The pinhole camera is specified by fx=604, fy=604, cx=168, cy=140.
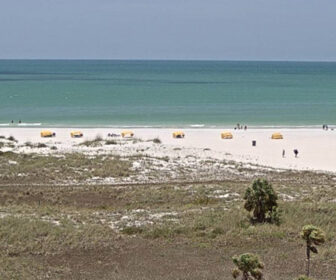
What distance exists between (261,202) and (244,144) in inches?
1297

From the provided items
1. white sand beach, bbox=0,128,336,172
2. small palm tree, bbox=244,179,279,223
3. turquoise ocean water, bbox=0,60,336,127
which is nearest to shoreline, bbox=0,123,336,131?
turquoise ocean water, bbox=0,60,336,127

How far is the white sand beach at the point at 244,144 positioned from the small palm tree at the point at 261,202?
67.0ft

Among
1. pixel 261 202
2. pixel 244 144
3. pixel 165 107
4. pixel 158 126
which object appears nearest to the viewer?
pixel 261 202

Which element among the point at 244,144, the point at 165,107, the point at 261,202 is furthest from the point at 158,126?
the point at 261,202

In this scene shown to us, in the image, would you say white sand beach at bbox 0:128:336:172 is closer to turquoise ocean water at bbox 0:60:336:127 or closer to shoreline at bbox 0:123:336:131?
shoreline at bbox 0:123:336:131

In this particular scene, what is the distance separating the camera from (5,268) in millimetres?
19750

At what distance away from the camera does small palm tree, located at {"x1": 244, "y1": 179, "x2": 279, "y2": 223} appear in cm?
2577

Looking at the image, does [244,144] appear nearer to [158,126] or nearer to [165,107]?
[158,126]

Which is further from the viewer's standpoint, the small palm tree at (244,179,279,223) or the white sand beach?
the white sand beach

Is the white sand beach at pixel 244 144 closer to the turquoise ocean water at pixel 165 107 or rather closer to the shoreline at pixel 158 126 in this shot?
the shoreline at pixel 158 126

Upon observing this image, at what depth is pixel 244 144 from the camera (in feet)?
192

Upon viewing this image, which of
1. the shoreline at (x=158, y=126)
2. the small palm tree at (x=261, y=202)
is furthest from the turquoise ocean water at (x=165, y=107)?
the small palm tree at (x=261, y=202)

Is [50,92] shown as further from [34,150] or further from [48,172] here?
[48,172]

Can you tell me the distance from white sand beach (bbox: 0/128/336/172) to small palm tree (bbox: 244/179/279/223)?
20.4 metres
